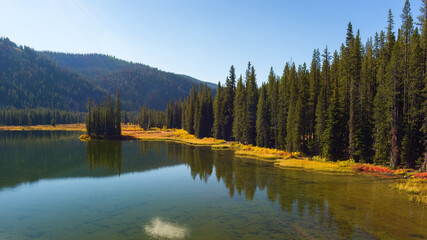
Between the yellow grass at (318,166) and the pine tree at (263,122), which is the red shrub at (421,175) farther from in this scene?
the pine tree at (263,122)

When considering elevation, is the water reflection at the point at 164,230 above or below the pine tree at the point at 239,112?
below

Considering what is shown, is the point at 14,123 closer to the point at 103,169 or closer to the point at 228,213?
the point at 103,169

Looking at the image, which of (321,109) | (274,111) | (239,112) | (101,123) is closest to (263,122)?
(274,111)

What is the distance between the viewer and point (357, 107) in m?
48.6

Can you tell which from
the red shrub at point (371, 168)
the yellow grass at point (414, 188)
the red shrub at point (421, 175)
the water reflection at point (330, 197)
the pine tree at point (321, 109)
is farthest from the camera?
the pine tree at point (321, 109)

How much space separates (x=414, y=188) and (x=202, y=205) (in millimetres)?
23496

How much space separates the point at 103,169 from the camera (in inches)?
1855

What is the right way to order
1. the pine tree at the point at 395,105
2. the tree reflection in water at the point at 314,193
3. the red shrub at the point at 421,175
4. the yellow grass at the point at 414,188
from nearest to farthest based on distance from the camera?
the tree reflection in water at the point at 314,193, the yellow grass at the point at 414,188, the red shrub at the point at 421,175, the pine tree at the point at 395,105

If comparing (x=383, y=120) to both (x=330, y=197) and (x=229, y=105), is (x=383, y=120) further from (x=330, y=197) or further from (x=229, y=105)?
(x=229, y=105)

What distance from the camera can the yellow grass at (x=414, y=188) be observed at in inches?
1096

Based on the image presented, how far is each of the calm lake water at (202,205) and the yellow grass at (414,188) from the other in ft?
5.11

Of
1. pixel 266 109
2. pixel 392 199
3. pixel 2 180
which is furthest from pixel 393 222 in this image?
pixel 266 109

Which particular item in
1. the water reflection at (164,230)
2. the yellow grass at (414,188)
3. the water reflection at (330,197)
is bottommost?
the water reflection at (164,230)

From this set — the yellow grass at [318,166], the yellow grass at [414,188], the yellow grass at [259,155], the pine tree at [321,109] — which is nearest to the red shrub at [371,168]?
the yellow grass at [318,166]
